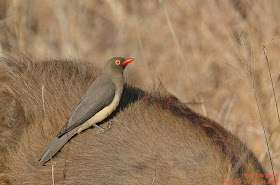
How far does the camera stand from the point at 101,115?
3.18m

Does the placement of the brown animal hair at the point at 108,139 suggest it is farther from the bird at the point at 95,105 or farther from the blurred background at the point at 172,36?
the blurred background at the point at 172,36

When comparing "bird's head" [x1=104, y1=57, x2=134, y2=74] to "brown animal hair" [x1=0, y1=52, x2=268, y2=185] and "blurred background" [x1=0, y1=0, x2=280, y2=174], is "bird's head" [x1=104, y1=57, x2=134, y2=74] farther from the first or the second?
"blurred background" [x1=0, y1=0, x2=280, y2=174]

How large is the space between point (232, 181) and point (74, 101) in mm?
1131

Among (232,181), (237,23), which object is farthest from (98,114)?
(237,23)

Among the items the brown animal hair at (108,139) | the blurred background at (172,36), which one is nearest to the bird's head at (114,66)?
the brown animal hair at (108,139)

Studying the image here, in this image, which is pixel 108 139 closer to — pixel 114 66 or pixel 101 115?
pixel 101 115

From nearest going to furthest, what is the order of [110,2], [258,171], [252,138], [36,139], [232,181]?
[232,181]
[258,171]
[36,139]
[252,138]
[110,2]

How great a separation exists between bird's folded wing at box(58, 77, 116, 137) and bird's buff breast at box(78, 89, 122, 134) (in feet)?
0.06

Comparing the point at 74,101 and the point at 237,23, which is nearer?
the point at 74,101

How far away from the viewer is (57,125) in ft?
10.5

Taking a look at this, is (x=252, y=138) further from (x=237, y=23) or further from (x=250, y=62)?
(x=250, y=62)

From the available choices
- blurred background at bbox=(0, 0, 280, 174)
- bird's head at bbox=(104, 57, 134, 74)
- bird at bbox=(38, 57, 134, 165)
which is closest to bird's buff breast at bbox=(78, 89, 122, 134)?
bird at bbox=(38, 57, 134, 165)

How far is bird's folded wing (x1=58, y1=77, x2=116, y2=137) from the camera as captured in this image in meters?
3.07

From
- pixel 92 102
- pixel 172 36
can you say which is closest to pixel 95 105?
pixel 92 102
